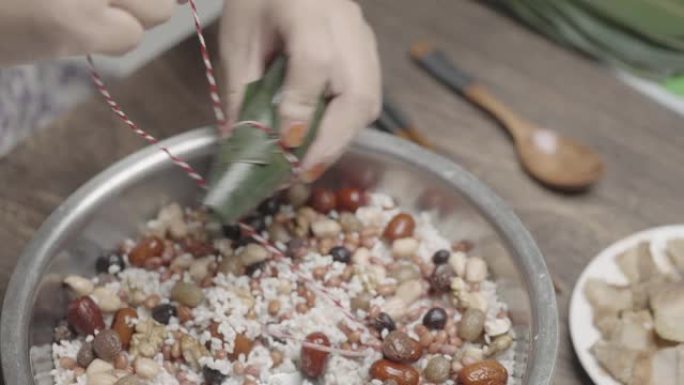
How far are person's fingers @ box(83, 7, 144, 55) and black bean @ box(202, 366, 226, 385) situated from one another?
26 centimetres

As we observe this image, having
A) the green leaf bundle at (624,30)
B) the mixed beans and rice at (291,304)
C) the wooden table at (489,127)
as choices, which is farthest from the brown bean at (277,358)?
the green leaf bundle at (624,30)

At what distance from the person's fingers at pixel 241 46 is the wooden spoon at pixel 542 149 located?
0.28m

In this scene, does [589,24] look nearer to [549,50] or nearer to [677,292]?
[549,50]

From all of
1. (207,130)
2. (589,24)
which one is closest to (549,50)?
(589,24)

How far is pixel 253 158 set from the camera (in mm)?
681

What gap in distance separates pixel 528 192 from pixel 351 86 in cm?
24

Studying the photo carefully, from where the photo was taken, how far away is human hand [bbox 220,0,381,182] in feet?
2.28

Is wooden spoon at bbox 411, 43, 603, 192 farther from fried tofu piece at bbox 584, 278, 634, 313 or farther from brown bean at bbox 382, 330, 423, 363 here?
brown bean at bbox 382, 330, 423, 363

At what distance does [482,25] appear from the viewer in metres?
1.00

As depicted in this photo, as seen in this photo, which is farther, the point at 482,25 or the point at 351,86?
the point at 482,25

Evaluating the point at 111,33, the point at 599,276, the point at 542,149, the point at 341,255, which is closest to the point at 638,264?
the point at 599,276

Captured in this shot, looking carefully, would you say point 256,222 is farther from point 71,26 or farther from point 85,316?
point 71,26

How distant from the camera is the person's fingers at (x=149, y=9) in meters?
0.58

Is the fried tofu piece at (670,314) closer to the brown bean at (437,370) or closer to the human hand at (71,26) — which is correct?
the brown bean at (437,370)
